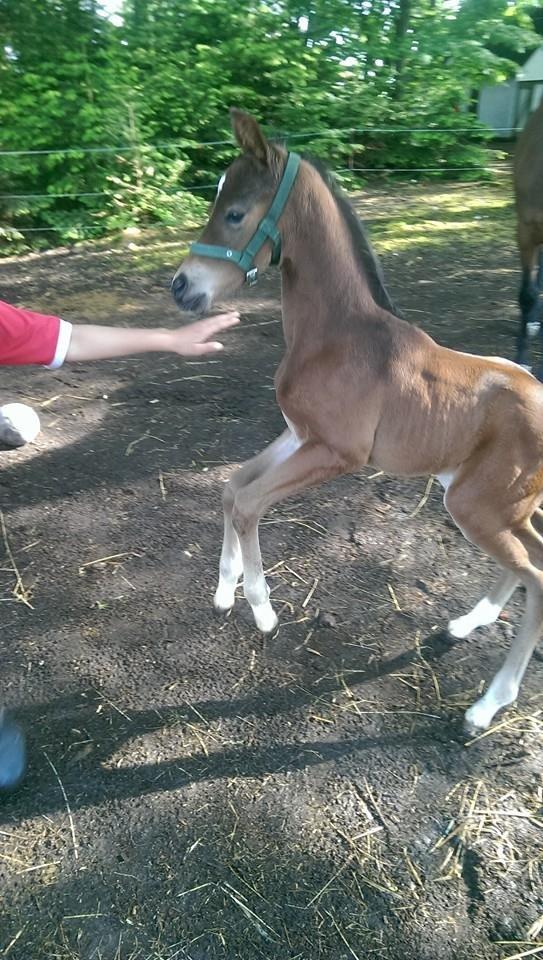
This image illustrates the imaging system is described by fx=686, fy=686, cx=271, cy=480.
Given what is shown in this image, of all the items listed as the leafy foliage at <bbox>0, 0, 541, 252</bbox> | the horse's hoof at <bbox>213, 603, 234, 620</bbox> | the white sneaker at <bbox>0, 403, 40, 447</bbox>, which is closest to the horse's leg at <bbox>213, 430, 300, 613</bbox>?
the horse's hoof at <bbox>213, 603, 234, 620</bbox>

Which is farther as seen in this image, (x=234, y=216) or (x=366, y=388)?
(x=366, y=388)

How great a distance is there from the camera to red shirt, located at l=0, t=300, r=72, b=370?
94.8 inches

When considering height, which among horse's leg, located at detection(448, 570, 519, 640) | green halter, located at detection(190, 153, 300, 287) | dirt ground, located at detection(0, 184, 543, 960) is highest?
green halter, located at detection(190, 153, 300, 287)

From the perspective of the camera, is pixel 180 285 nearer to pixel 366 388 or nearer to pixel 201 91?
pixel 366 388

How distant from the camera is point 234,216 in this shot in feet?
8.02

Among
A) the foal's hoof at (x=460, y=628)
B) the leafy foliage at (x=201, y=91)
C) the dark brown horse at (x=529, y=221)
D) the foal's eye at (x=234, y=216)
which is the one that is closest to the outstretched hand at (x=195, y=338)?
the foal's eye at (x=234, y=216)

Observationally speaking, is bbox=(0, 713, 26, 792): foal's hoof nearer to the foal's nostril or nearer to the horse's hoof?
the horse's hoof

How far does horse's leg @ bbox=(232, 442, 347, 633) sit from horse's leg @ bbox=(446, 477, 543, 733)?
0.49 m

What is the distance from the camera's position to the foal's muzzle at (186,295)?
8.24 ft

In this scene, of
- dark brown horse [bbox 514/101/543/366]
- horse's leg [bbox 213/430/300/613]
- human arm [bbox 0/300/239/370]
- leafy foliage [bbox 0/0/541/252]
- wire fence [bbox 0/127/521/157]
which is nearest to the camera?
human arm [bbox 0/300/239/370]

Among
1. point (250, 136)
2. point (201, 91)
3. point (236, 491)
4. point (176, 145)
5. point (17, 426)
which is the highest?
point (201, 91)

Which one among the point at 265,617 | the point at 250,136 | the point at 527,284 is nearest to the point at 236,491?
the point at 265,617

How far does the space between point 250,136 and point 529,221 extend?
362 cm

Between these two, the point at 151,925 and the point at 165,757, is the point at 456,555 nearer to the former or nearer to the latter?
the point at 165,757
